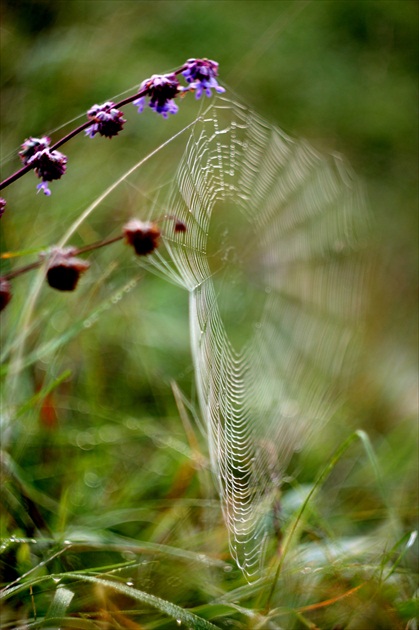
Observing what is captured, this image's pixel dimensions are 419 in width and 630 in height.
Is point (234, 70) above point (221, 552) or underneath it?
above

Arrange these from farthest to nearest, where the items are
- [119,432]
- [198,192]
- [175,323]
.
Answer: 1. [175,323]
2. [119,432]
3. [198,192]

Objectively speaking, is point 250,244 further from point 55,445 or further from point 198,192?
point 55,445

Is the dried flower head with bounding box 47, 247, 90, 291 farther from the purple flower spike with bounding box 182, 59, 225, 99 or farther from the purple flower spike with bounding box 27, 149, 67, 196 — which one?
the purple flower spike with bounding box 182, 59, 225, 99

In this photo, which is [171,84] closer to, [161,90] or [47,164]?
[161,90]

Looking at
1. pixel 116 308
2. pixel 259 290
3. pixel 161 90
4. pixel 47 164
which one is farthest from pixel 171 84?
pixel 259 290

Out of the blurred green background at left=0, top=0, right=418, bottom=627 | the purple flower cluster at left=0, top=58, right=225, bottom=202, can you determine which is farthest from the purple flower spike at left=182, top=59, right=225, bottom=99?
the blurred green background at left=0, top=0, right=418, bottom=627

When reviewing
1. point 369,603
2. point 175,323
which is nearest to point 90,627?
point 369,603

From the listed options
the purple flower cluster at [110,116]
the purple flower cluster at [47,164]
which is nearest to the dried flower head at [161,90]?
the purple flower cluster at [110,116]
